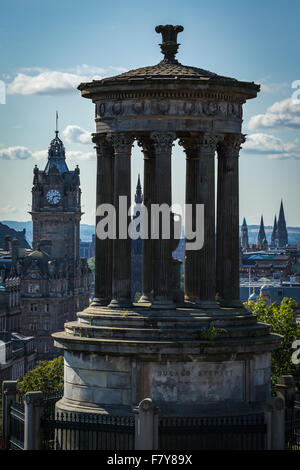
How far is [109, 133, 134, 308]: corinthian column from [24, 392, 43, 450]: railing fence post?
4.21 metres

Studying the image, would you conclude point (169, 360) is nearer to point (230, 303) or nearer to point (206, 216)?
point (230, 303)

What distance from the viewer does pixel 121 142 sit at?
1973 inches

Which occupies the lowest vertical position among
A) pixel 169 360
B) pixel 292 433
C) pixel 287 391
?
pixel 292 433

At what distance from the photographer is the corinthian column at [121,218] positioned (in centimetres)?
4997

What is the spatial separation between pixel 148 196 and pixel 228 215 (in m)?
3.09

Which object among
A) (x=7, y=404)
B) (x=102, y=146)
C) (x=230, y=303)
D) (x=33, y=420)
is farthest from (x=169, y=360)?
(x=102, y=146)

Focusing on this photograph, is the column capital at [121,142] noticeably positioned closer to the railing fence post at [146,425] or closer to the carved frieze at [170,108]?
the carved frieze at [170,108]

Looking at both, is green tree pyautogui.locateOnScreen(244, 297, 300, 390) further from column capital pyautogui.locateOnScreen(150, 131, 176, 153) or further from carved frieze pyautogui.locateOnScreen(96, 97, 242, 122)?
column capital pyautogui.locateOnScreen(150, 131, 176, 153)

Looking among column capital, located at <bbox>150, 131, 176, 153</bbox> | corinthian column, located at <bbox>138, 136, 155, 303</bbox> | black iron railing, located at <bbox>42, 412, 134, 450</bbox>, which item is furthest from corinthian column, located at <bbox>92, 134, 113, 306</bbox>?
black iron railing, located at <bbox>42, 412, 134, 450</bbox>

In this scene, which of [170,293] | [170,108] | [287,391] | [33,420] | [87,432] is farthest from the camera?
[287,391]

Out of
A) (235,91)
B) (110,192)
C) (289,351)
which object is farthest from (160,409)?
(289,351)

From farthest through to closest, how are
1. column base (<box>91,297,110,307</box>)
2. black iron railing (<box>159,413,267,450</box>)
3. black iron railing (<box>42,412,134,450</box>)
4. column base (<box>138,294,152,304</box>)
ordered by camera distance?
1. column base (<box>138,294,152,304</box>)
2. column base (<box>91,297,110,307</box>)
3. black iron railing (<box>42,412,134,450</box>)
4. black iron railing (<box>159,413,267,450</box>)

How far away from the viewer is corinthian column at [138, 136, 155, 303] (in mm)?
52188
